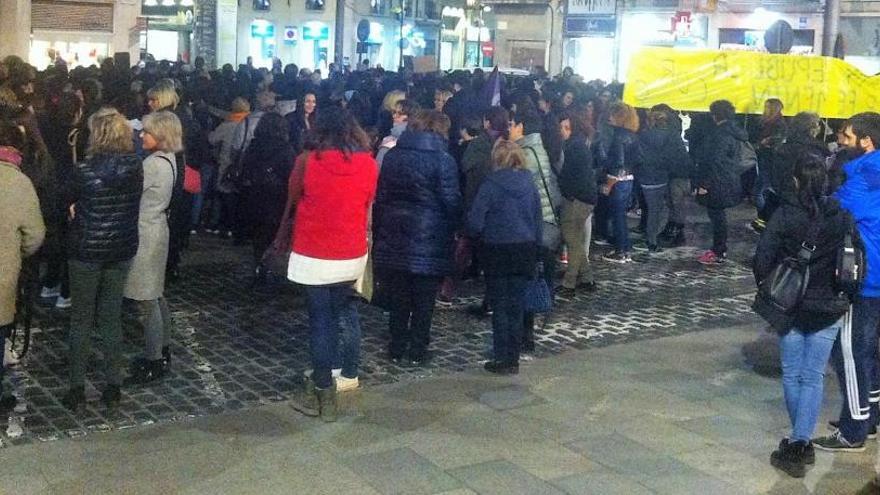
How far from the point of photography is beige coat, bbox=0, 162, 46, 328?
588cm

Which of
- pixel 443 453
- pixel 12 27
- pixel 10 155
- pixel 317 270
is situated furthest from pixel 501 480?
pixel 12 27

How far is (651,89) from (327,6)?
3789 cm

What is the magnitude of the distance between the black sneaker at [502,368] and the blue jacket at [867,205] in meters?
2.54

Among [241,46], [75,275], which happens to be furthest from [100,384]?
[241,46]

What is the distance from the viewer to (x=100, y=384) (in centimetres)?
712

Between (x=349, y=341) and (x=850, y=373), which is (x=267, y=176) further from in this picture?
(x=850, y=373)

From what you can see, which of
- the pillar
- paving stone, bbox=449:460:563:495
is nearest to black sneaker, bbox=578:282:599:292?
paving stone, bbox=449:460:563:495

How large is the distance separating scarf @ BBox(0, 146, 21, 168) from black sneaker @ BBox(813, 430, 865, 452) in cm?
485

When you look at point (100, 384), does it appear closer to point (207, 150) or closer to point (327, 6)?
point (207, 150)

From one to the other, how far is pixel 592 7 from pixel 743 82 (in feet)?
86.5

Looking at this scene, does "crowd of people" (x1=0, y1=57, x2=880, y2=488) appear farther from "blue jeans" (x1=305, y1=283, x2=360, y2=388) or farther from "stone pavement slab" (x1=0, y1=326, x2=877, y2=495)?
"stone pavement slab" (x1=0, y1=326, x2=877, y2=495)

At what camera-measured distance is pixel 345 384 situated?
697 cm

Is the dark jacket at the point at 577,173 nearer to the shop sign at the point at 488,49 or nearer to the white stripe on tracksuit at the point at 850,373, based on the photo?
the white stripe on tracksuit at the point at 850,373

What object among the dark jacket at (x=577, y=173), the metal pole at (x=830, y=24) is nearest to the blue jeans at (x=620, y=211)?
the dark jacket at (x=577, y=173)
